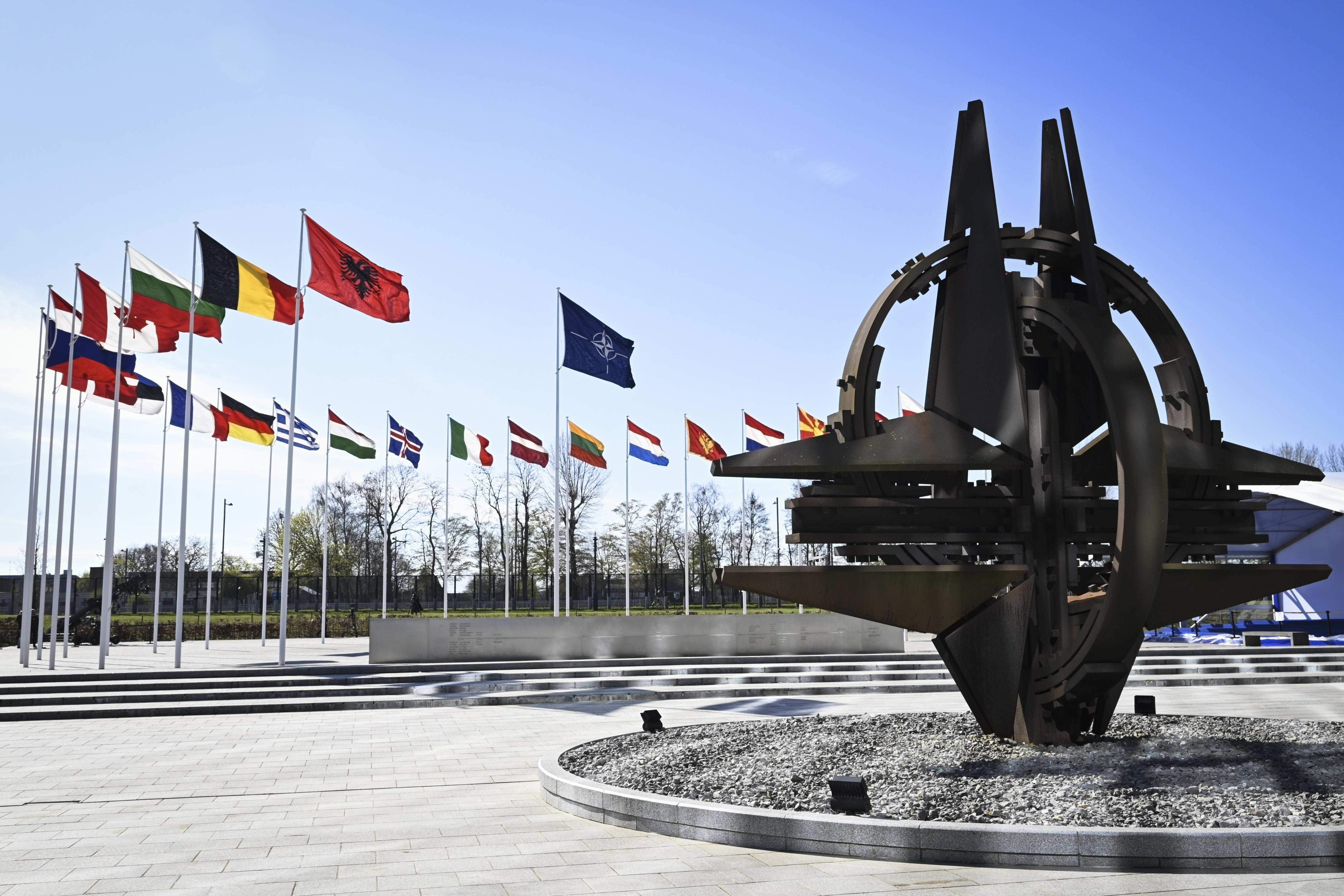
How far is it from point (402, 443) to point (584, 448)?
6.29m

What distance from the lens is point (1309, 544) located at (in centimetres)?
4862

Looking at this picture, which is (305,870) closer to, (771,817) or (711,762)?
(771,817)

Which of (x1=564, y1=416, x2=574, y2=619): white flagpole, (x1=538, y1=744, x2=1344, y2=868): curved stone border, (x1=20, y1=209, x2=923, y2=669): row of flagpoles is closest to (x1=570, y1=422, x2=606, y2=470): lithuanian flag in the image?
(x1=20, y1=209, x2=923, y2=669): row of flagpoles

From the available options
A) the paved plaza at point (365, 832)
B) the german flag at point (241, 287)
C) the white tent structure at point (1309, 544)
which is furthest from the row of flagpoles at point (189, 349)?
the white tent structure at point (1309, 544)

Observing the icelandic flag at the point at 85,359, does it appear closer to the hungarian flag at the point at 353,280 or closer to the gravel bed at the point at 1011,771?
the hungarian flag at the point at 353,280

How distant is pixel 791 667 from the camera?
78.4ft

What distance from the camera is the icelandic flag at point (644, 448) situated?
1281 inches

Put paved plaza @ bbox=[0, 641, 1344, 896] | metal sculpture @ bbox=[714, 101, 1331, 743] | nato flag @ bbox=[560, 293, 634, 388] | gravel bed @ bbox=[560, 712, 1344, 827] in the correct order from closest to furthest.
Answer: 1. paved plaza @ bbox=[0, 641, 1344, 896]
2. gravel bed @ bbox=[560, 712, 1344, 827]
3. metal sculpture @ bbox=[714, 101, 1331, 743]
4. nato flag @ bbox=[560, 293, 634, 388]

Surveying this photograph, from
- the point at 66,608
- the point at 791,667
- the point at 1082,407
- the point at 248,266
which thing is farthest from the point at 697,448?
the point at 1082,407

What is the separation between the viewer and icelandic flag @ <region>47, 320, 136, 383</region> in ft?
78.8

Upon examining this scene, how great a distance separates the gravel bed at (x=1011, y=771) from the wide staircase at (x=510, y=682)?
8735mm

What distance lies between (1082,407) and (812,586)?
3.77 m

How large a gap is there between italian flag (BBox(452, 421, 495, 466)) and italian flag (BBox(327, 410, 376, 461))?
273cm

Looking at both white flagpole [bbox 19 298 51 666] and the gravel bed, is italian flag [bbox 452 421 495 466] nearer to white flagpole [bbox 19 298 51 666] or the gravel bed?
white flagpole [bbox 19 298 51 666]
